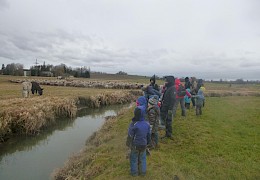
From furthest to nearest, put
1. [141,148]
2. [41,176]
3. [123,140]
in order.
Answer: [123,140] < [41,176] < [141,148]

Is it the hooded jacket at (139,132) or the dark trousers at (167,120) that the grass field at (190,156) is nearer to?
the dark trousers at (167,120)

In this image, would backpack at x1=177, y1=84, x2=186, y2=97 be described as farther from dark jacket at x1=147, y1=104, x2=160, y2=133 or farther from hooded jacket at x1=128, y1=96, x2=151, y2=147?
hooded jacket at x1=128, y1=96, x2=151, y2=147

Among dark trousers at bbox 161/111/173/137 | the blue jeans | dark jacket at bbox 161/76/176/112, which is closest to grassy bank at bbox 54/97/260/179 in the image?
the blue jeans

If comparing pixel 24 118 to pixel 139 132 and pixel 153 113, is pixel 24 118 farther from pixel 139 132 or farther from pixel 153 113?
pixel 139 132

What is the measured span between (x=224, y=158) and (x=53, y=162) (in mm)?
6984

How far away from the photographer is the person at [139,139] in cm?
642

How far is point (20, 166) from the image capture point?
33.9 feet

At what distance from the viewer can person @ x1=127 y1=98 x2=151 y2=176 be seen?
253 inches

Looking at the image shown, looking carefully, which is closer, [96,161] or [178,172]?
[178,172]

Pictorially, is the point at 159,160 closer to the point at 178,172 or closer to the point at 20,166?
the point at 178,172

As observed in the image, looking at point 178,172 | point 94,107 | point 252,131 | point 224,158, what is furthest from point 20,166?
point 94,107

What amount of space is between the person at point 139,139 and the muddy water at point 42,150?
13.3 ft

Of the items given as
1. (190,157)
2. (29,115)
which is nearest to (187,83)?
(190,157)

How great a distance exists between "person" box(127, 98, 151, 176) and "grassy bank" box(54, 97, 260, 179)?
0.92 feet
